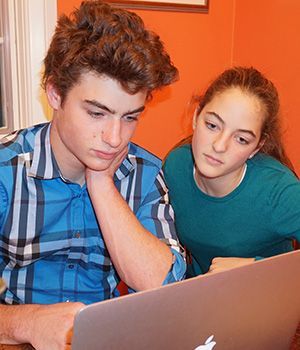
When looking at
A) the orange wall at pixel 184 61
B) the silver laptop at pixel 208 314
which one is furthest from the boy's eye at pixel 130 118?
the orange wall at pixel 184 61

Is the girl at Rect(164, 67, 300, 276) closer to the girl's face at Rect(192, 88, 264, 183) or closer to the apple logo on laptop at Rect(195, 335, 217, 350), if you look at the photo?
the girl's face at Rect(192, 88, 264, 183)

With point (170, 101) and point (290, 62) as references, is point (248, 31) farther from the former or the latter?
point (170, 101)

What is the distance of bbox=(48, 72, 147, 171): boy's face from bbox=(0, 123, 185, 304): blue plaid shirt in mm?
121

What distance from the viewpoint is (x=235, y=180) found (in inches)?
57.3

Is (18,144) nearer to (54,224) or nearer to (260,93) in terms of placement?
(54,224)

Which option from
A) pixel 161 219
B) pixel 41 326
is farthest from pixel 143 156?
pixel 41 326

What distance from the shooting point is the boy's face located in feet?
3.63

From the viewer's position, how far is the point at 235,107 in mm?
1346

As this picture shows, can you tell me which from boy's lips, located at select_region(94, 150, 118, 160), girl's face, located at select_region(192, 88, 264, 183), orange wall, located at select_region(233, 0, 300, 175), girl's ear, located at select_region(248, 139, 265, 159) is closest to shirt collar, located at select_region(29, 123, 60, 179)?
boy's lips, located at select_region(94, 150, 118, 160)

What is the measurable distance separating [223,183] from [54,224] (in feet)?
1.63

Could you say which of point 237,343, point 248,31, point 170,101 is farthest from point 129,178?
point 248,31

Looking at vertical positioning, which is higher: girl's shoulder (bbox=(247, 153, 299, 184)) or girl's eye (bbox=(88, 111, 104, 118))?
girl's eye (bbox=(88, 111, 104, 118))

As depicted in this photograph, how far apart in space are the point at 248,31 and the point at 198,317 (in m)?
1.81

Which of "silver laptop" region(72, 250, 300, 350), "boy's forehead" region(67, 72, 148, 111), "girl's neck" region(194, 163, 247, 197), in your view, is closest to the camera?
"silver laptop" region(72, 250, 300, 350)
